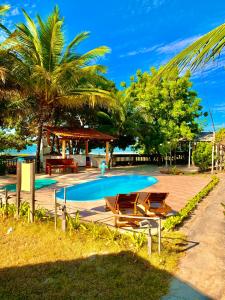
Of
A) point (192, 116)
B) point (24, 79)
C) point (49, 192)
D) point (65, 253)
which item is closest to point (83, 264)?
point (65, 253)

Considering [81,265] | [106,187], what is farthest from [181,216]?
[106,187]

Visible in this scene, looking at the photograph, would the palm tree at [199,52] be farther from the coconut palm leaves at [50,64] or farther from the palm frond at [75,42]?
the palm frond at [75,42]

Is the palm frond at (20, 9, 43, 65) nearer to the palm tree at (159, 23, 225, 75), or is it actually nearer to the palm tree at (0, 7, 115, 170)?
the palm tree at (0, 7, 115, 170)

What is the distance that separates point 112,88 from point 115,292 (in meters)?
23.3

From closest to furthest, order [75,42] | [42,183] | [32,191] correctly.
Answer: [32,191]
[42,183]
[75,42]

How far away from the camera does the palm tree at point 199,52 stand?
1979 mm

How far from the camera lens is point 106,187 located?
16.2 metres

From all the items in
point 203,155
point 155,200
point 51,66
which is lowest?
point 155,200

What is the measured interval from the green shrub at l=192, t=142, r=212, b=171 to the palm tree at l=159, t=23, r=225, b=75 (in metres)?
20.7

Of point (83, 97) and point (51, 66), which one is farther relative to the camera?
point (83, 97)

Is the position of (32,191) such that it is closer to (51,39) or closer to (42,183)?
(42,183)

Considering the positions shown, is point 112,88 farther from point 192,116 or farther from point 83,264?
point 83,264

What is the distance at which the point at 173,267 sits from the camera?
5391 millimetres

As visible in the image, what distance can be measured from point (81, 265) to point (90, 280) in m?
0.60
